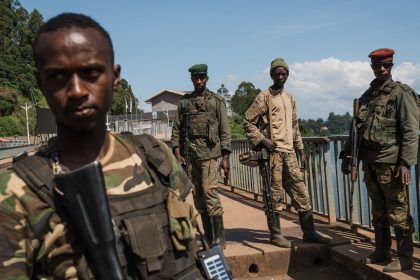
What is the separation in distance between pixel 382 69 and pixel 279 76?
135cm

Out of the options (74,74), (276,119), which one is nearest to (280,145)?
(276,119)

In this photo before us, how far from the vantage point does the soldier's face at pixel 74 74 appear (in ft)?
4.25

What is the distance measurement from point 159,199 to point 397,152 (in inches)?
118

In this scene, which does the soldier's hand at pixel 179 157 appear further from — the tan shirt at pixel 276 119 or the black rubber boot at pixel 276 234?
the black rubber boot at pixel 276 234

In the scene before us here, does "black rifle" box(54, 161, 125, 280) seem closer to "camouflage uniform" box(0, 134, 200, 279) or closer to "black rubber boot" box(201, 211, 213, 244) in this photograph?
"camouflage uniform" box(0, 134, 200, 279)

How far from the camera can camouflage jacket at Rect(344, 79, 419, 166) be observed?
3.78 meters

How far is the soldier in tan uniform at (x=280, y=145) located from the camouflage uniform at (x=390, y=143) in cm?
108

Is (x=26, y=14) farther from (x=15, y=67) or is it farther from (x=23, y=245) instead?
(x=23, y=245)

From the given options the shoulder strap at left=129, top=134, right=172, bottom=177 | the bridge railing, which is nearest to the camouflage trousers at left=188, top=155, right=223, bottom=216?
the bridge railing

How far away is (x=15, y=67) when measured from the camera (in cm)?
8250

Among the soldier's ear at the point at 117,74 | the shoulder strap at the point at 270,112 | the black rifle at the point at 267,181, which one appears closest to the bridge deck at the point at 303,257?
the black rifle at the point at 267,181

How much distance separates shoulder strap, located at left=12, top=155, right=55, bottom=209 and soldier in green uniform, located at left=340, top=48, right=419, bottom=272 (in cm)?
318

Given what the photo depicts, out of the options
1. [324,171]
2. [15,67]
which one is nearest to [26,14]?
[15,67]

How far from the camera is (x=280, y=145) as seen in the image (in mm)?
5082
